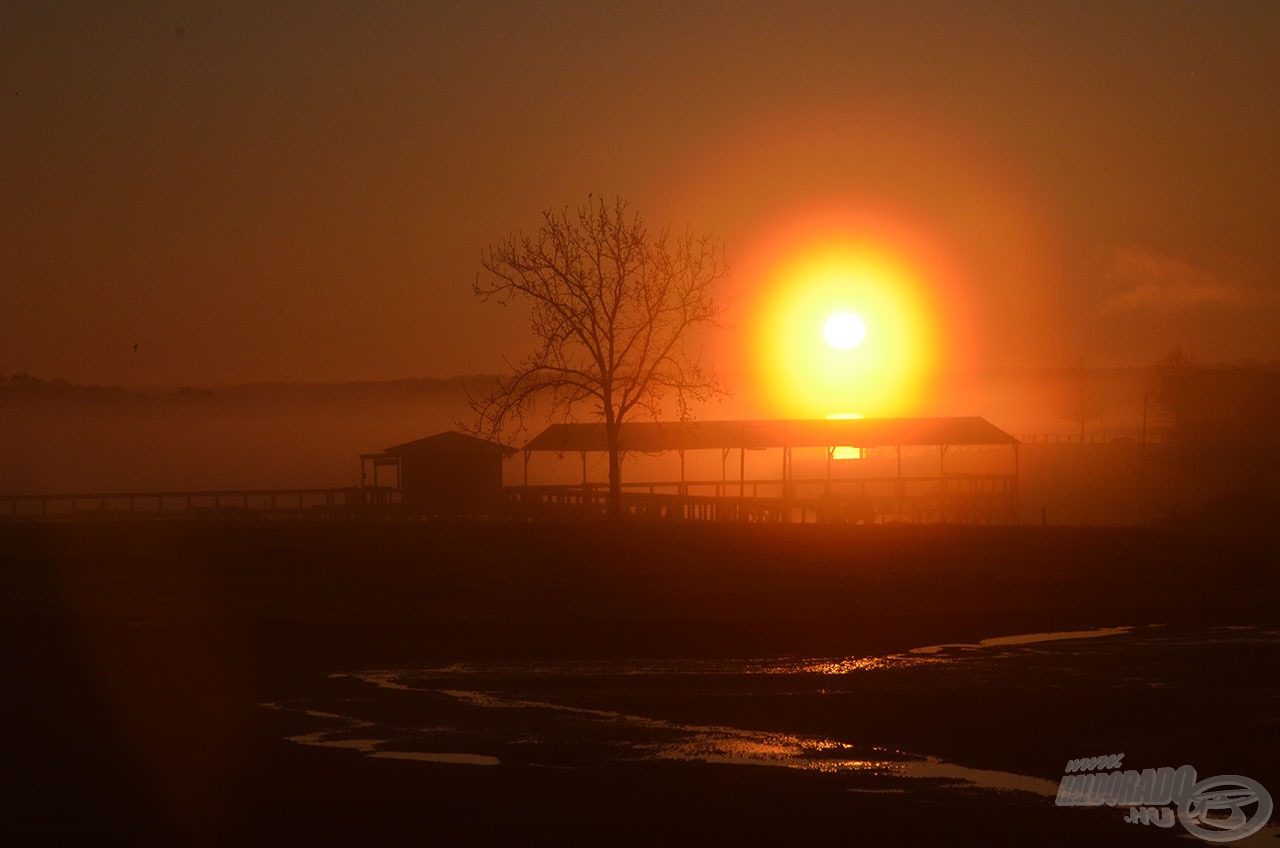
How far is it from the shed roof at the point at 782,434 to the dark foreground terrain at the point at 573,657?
64.7ft

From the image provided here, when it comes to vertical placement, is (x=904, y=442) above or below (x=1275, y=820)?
above

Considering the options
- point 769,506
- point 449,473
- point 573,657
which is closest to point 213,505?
point 449,473

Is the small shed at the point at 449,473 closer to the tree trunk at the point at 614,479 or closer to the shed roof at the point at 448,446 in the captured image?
the shed roof at the point at 448,446

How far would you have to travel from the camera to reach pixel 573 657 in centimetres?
1948

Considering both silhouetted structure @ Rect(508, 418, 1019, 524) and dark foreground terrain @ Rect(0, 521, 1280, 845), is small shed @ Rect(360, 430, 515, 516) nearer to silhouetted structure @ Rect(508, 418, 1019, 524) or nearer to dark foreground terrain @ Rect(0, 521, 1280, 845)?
silhouetted structure @ Rect(508, 418, 1019, 524)

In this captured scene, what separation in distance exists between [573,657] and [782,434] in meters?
42.2

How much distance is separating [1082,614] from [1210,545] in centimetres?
1150

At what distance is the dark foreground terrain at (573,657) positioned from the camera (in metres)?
10.3

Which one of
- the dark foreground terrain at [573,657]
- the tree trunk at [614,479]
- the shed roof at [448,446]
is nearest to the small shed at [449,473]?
the shed roof at [448,446]

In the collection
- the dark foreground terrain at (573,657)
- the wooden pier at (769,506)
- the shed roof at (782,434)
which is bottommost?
the dark foreground terrain at (573,657)

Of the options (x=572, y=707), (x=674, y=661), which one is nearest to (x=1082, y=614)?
(x=674, y=661)

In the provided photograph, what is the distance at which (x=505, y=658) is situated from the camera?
19.4 meters

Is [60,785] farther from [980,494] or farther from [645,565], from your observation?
[980,494]

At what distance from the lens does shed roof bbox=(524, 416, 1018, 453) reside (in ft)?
195
